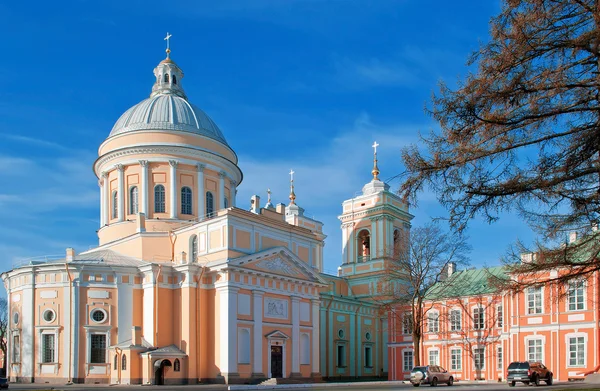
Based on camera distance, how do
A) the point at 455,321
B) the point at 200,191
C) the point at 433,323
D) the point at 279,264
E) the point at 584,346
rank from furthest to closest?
the point at 433,323
the point at 455,321
the point at 200,191
the point at 279,264
the point at 584,346

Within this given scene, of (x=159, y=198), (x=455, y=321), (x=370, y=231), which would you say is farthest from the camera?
(x=370, y=231)

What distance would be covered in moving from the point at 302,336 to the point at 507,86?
1241 inches

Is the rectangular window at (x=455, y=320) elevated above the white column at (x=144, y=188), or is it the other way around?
the white column at (x=144, y=188)

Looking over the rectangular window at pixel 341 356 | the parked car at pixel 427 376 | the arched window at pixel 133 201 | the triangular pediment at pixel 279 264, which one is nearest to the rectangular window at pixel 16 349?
the arched window at pixel 133 201

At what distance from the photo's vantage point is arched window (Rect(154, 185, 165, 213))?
4247 centimetres

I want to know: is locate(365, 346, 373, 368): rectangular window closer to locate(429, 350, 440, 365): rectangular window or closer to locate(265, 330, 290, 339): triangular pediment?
locate(429, 350, 440, 365): rectangular window

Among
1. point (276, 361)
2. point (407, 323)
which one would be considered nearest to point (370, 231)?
point (407, 323)

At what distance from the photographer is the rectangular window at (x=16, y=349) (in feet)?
120

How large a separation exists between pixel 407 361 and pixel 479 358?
683cm

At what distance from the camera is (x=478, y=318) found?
46.8 metres

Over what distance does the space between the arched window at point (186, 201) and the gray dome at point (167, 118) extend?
391cm

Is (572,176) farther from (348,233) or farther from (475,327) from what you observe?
(348,233)

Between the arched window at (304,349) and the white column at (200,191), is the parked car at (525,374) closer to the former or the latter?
the arched window at (304,349)

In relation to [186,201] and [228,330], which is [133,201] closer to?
[186,201]
